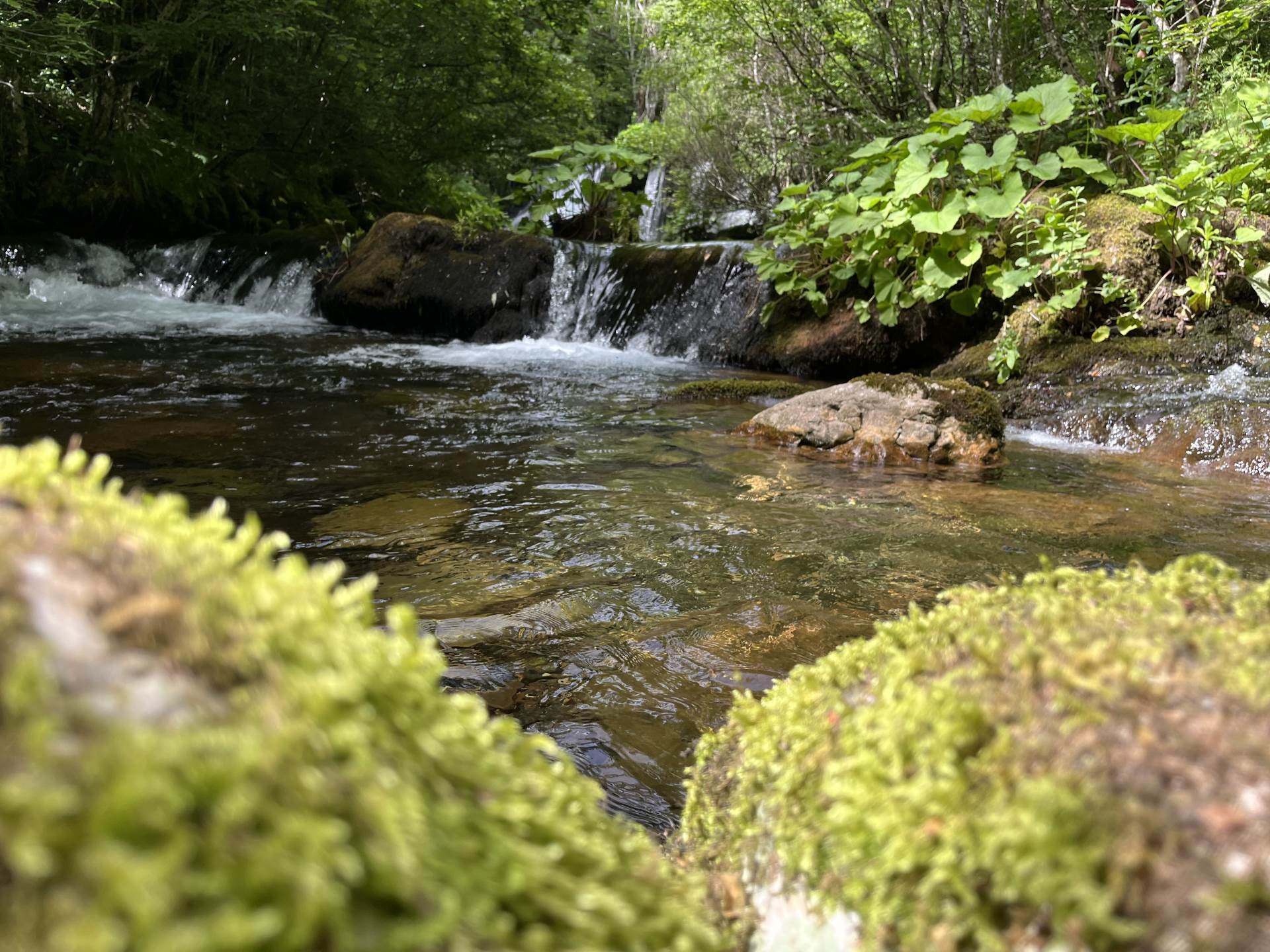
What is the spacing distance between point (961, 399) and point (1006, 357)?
2211 millimetres

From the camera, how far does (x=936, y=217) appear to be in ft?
28.0

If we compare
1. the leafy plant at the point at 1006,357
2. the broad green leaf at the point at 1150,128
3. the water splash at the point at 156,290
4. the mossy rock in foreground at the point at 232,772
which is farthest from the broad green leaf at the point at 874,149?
the mossy rock in foreground at the point at 232,772

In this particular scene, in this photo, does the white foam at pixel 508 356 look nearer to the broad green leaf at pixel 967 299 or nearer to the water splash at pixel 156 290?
the water splash at pixel 156 290

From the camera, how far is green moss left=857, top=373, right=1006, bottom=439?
21.0ft

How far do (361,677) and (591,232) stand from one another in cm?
1640

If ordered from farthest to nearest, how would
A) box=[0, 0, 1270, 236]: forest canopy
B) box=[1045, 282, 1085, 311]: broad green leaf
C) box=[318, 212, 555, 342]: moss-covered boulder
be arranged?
1. box=[318, 212, 555, 342]: moss-covered boulder
2. box=[0, 0, 1270, 236]: forest canopy
3. box=[1045, 282, 1085, 311]: broad green leaf

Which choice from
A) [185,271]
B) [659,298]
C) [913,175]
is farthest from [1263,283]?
[185,271]

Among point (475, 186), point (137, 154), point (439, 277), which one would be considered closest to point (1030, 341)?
point (439, 277)

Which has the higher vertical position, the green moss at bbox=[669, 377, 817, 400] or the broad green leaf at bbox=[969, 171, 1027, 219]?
the broad green leaf at bbox=[969, 171, 1027, 219]

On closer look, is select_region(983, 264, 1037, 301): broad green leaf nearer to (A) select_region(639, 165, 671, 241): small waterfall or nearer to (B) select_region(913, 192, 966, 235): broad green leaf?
(B) select_region(913, 192, 966, 235): broad green leaf

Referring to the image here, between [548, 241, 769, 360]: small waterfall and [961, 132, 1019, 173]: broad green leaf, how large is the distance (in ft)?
9.68

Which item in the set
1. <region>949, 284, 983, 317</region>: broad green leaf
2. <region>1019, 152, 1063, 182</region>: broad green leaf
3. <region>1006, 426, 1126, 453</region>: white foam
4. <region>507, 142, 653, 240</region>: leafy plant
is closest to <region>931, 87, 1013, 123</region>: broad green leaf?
<region>1019, 152, 1063, 182</region>: broad green leaf

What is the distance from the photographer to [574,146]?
1540cm

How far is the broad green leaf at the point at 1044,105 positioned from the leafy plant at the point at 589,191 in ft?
25.0
